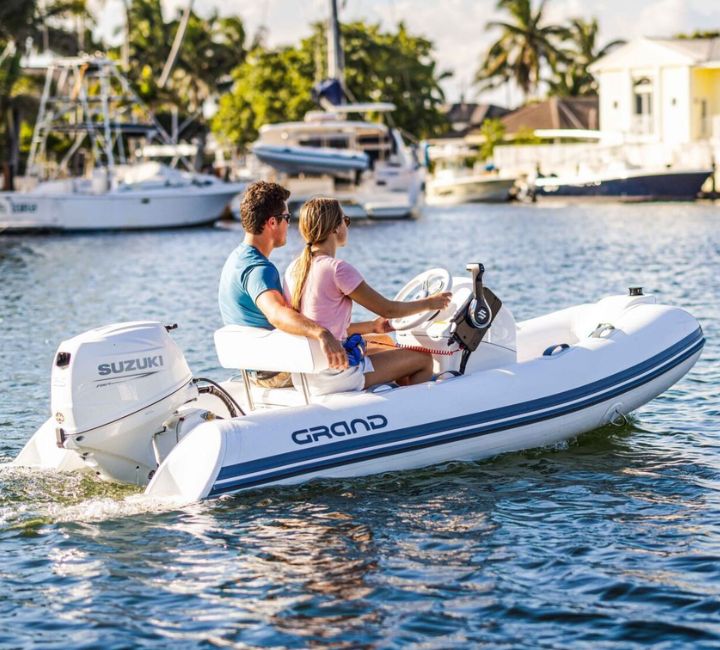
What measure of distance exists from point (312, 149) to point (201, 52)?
2578cm

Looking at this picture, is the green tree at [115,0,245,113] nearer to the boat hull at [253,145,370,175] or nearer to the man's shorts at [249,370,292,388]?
the boat hull at [253,145,370,175]

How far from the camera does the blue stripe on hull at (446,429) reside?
21.7 ft

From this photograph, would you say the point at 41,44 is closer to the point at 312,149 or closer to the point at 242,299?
the point at 312,149

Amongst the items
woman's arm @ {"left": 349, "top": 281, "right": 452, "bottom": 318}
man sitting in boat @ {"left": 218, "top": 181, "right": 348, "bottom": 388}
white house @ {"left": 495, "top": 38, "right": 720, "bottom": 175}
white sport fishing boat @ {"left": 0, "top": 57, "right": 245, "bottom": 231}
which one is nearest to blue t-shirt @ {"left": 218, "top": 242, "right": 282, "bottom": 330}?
man sitting in boat @ {"left": 218, "top": 181, "right": 348, "bottom": 388}

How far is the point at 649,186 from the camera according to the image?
41.3 meters

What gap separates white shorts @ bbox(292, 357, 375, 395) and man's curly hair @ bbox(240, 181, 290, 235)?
0.83 m

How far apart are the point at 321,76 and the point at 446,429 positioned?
4410 centimetres

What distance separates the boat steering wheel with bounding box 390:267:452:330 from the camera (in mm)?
7418

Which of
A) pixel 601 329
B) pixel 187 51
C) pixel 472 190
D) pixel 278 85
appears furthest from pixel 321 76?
pixel 601 329

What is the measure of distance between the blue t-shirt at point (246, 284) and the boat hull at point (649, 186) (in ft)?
116

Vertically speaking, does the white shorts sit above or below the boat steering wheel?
below

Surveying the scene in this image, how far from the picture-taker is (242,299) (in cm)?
695

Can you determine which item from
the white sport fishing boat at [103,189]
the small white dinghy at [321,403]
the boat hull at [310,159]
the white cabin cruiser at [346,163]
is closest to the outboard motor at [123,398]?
the small white dinghy at [321,403]

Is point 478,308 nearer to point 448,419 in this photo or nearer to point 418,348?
point 418,348
